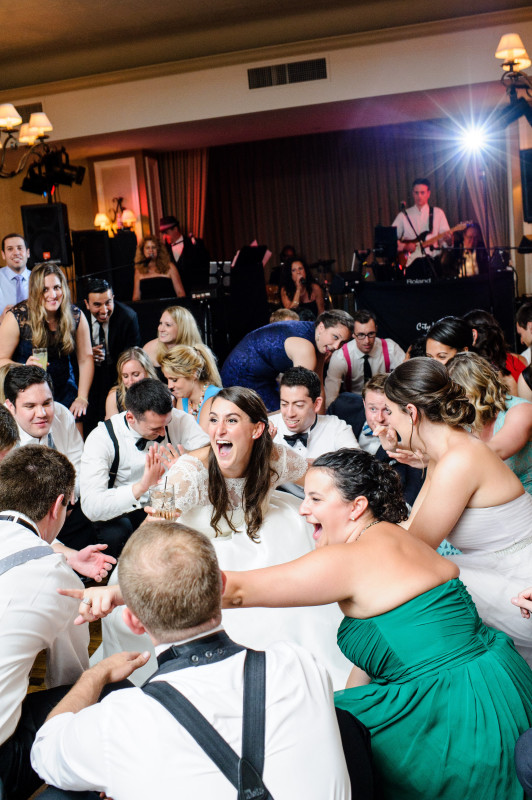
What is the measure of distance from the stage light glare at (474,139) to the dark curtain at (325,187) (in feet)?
1.35

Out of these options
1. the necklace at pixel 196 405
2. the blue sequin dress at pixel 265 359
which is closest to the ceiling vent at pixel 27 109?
the blue sequin dress at pixel 265 359

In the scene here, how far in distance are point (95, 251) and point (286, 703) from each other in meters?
8.96

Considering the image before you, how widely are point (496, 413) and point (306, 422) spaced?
91cm

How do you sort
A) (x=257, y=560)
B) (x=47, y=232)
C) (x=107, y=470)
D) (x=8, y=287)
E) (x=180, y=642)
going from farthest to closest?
(x=47, y=232) → (x=8, y=287) → (x=107, y=470) → (x=257, y=560) → (x=180, y=642)

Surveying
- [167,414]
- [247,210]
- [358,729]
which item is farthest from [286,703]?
[247,210]

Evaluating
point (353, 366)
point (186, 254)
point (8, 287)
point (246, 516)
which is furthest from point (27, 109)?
point (246, 516)

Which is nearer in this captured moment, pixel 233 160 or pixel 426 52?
pixel 426 52

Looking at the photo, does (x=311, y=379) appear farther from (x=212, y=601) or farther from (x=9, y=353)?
(x=212, y=601)

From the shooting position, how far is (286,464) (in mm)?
3041

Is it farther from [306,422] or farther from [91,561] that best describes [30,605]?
[306,422]

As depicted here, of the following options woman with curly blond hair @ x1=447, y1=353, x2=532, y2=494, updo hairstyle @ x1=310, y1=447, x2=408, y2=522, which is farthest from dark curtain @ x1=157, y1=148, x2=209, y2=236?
updo hairstyle @ x1=310, y1=447, x2=408, y2=522

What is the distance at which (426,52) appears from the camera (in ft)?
28.3

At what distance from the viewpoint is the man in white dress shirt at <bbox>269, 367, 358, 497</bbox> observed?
11.7ft

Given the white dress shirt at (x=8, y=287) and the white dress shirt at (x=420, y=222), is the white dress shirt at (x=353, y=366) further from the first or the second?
the white dress shirt at (x=420, y=222)
